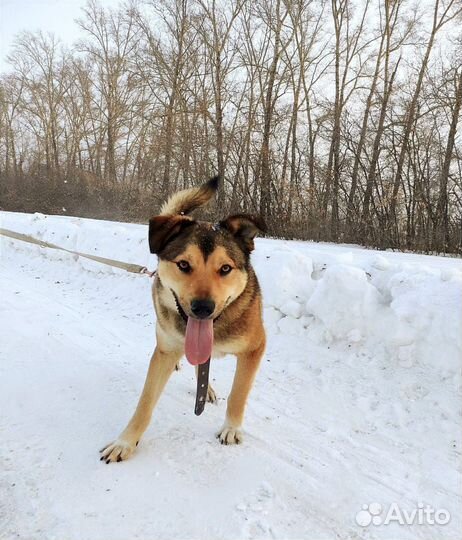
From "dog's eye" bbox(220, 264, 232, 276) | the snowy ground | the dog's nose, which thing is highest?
"dog's eye" bbox(220, 264, 232, 276)

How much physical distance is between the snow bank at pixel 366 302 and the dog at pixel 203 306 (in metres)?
1.73

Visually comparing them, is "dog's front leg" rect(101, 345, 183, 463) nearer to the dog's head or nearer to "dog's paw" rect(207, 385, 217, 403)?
the dog's head

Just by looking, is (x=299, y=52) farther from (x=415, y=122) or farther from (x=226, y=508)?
(x=226, y=508)

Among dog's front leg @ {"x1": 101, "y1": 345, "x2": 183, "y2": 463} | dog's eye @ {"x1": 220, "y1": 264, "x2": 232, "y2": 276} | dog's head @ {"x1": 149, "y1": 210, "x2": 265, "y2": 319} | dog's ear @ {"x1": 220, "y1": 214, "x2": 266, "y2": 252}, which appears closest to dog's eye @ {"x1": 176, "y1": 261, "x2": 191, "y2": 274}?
dog's head @ {"x1": 149, "y1": 210, "x2": 265, "y2": 319}

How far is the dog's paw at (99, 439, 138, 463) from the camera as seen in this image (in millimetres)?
2322

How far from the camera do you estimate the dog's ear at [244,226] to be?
2.67 m

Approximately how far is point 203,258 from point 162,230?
1.35ft

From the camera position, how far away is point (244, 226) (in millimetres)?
2695

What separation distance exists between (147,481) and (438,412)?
229cm

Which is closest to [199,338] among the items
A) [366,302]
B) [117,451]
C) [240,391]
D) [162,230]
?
[240,391]

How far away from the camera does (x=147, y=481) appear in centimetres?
219

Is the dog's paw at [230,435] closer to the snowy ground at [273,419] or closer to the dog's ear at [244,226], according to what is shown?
the snowy ground at [273,419]

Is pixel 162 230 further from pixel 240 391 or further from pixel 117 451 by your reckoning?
pixel 117 451

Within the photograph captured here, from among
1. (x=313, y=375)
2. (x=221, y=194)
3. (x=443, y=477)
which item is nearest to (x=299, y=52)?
(x=221, y=194)
